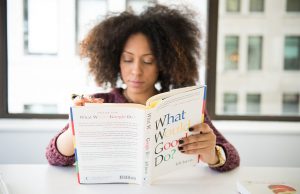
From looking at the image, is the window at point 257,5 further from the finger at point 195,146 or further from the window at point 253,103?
the finger at point 195,146

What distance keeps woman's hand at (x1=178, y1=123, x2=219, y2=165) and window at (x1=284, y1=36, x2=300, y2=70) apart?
1606 mm

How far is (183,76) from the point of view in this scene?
5.02 ft

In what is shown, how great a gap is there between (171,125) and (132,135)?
12 centimetres

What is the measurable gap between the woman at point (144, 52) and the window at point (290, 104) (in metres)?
1.18

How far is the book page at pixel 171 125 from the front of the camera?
0.95 m

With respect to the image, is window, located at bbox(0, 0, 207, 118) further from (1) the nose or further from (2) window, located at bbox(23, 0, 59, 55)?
(1) the nose

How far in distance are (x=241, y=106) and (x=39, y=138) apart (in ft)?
4.54

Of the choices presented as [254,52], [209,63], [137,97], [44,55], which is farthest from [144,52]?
[254,52]

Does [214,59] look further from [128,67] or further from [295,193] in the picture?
[295,193]

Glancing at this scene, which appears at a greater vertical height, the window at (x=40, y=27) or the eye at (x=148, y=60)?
the window at (x=40, y=27)

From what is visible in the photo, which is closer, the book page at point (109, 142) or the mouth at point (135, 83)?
the book page at point (109, 142)

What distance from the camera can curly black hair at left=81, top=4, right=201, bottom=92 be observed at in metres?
1.43

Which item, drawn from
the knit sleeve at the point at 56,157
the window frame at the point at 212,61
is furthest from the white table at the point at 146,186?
the window frame at the point at 212,61

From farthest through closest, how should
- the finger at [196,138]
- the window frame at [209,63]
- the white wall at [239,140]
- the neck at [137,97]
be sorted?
the window frame at [209,63] < the white wall at [239,140] < the neck at [137,97] < the finger at [196,138]
